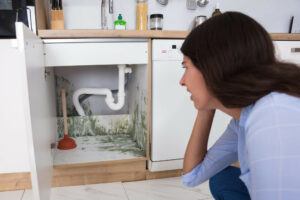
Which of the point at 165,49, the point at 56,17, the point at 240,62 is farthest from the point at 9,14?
the point at 240,62

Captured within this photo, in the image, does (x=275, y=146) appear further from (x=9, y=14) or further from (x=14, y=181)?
(x=14, y=181)

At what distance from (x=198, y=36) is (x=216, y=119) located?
95 cm

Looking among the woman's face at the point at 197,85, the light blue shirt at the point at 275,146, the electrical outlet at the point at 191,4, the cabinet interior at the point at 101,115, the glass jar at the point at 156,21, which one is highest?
the electrical outlet at the point at 191,4

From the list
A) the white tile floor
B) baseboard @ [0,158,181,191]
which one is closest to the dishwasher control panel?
baseboard @ [0,158,181,191]

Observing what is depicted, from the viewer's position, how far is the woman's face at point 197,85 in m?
0.54

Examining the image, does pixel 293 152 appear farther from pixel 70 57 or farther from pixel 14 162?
pixel 14 162

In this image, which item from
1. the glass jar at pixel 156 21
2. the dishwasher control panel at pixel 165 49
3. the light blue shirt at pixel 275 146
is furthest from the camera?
the glass jar at pixel 156 21

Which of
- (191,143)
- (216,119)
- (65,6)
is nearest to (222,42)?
(191,143)

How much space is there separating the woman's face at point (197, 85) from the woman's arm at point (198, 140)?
19 centimetres

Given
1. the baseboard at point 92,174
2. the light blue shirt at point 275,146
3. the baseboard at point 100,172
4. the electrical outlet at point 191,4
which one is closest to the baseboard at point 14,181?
the baseboard at point 92,174

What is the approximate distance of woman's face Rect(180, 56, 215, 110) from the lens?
0.54 meters

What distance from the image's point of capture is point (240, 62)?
18.8 inches

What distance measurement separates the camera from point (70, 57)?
46.8 inches

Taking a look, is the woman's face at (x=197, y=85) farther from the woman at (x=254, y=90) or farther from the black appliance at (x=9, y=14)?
the black appliance at (x=9, y=14)
